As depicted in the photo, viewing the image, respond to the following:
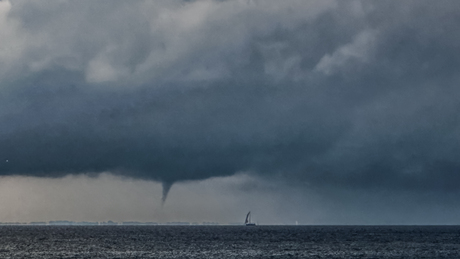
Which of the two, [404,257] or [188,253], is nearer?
[404,257]

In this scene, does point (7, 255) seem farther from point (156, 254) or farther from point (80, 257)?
point (156, 254)

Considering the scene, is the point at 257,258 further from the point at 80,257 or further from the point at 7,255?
the point at 7,255

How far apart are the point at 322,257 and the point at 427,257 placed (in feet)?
79.8

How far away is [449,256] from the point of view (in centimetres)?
13400

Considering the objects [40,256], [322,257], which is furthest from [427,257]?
[40,256]

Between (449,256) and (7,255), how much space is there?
10585 cm

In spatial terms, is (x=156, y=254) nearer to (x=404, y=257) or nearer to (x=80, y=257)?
(x=80, y=257)

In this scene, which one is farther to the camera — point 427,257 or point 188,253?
point 188,253

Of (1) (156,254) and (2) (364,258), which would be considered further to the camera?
(1) (156,254)

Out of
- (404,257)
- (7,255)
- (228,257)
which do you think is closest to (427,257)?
(404,257)

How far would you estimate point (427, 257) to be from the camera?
13188 centimetres

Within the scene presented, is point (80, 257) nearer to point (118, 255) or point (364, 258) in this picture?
point (118, 255)

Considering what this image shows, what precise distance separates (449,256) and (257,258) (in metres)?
46.1

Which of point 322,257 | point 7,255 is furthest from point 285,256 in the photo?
point 7,255
